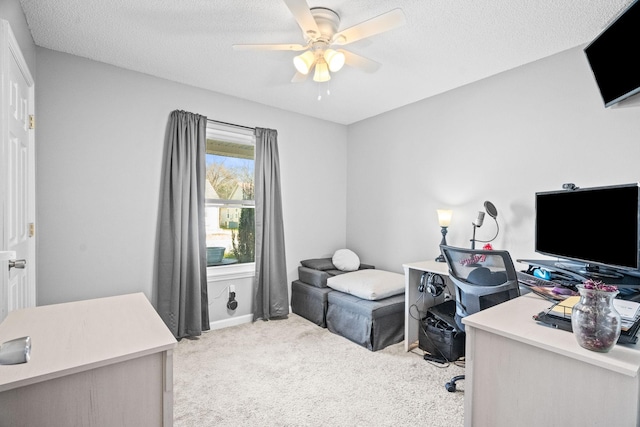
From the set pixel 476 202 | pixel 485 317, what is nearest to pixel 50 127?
pixel 485 317

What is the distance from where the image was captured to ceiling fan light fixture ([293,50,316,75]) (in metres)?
2.08

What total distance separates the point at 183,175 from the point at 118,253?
898 mm

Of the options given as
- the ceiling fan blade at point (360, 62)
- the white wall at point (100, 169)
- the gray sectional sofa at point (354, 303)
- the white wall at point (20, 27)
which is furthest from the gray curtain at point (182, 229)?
the ceiling fan blade at point (360, 62)

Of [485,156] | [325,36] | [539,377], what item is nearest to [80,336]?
[539,377]

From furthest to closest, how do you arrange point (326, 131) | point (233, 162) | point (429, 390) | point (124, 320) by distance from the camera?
point (326, 131), point (233, 162), point (429, 390), point (124, 320)

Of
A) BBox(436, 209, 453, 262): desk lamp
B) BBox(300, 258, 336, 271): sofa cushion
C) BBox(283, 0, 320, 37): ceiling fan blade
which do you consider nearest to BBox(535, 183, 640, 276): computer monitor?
BBox(436, 209, 453, 262): desk lamp

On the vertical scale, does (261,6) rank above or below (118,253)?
above

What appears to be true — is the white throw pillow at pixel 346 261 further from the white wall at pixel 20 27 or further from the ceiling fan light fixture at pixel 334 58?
the white wall at pixel 20 27

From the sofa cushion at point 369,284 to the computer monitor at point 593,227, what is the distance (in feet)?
4.34

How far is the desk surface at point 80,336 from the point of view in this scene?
950 mm

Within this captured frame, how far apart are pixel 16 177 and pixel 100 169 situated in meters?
0.81

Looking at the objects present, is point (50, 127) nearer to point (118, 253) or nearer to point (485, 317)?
point (118, 253)

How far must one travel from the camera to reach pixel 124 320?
1365mm

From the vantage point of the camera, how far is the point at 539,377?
1240mm
